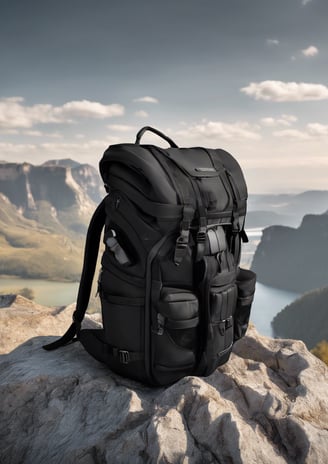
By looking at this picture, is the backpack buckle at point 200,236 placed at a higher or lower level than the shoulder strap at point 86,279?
higher

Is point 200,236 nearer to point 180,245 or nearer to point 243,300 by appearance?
point 180,245

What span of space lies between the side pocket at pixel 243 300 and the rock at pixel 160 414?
0.39 m

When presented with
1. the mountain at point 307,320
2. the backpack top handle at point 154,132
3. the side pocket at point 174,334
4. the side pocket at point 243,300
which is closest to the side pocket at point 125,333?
the side pocket at point 174,334

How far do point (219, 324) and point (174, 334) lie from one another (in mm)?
492

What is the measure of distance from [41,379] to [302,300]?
151041mm

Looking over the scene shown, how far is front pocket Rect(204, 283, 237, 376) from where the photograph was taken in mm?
4199

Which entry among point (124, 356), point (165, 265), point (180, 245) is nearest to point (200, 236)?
point (180, 245)

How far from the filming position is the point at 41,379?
418 cm

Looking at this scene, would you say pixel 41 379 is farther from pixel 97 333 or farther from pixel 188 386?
pixel 188 386

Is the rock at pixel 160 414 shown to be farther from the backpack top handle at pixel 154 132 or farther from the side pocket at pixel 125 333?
the backpack top handle at pixel 154 132

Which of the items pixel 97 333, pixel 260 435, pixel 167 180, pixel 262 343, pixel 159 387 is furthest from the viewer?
pixel 262 343

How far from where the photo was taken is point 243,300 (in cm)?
479

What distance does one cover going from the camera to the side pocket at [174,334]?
397cm

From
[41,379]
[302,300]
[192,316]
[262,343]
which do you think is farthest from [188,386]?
[302,300]
